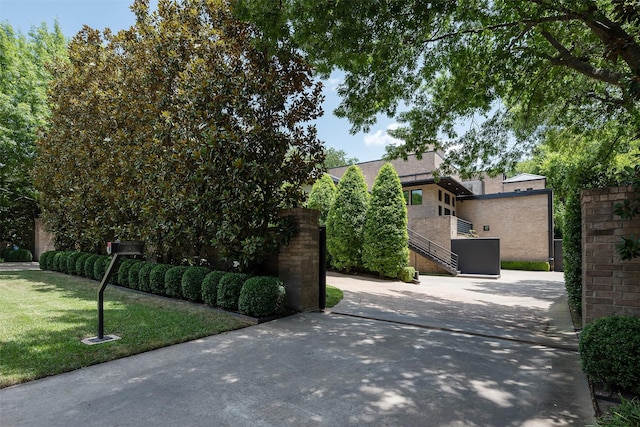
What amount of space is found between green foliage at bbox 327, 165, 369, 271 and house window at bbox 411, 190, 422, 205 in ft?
27.5

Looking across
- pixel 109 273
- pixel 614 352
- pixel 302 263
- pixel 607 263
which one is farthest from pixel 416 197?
pixel 109 273

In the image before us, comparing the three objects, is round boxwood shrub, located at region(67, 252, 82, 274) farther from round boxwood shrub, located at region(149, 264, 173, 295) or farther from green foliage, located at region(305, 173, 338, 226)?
green foliage, located at region(305, 173, 338, 226)

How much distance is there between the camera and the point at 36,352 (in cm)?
408

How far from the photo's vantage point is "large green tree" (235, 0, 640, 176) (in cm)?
493

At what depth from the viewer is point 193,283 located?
7211 mm

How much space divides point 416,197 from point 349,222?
9.65 metres

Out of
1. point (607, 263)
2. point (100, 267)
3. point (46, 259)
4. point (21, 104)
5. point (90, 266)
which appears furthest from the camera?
point (21, 104)

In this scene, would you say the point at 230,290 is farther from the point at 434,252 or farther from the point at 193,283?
the point at 434,252

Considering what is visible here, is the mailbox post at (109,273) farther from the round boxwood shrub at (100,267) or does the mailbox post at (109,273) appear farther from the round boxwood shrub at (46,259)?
the round boxwood shrub at (46,259)

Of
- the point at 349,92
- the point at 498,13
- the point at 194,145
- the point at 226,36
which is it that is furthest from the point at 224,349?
the point at 498,13

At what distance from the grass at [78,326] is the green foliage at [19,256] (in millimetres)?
14607

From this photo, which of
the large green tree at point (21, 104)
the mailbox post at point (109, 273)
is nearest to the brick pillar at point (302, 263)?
the mailbox post at point (109, 273)

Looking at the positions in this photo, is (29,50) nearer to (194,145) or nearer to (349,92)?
(194,145)

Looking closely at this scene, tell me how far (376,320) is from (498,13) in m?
5.85
